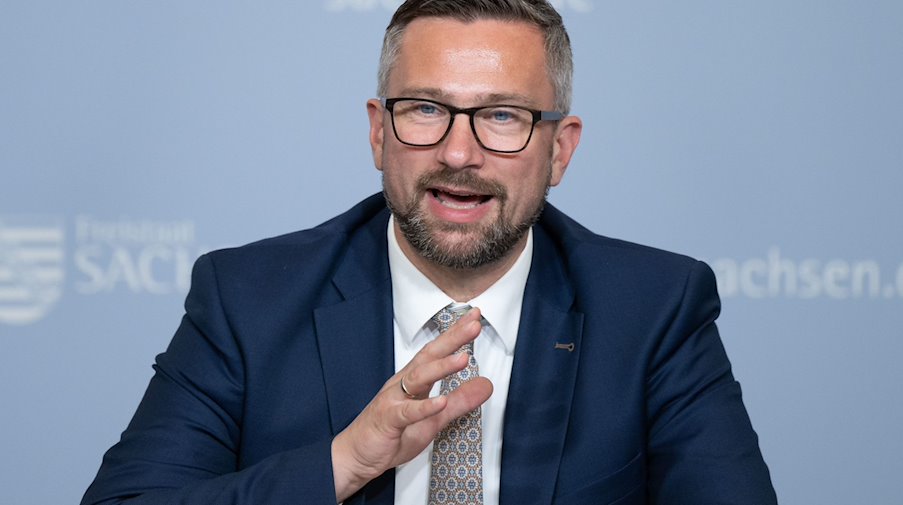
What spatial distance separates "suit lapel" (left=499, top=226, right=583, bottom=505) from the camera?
196cm

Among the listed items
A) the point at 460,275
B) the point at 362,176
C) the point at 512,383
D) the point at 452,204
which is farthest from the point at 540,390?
the point at 362,176

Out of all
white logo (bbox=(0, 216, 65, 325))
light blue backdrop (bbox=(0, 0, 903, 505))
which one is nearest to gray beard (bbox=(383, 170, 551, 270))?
light blue backdrop (bbox=(0, 0, 903, 505))

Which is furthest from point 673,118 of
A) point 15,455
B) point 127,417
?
point 15,455

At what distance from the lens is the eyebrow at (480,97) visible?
78.2 inches

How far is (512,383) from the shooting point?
203cm

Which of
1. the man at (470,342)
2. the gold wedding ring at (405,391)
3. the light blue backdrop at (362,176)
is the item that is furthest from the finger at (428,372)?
the light blue backdrop at (362,176)

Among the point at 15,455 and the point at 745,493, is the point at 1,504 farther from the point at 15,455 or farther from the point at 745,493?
the point at 745,493

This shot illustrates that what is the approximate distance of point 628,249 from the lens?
2.22m

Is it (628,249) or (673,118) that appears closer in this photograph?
(628,249)

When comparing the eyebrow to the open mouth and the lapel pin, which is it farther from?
the lapel pin

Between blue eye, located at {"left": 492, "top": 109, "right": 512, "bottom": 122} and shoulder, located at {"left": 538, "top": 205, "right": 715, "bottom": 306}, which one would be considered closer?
blue eye, located at {"left": 492, "top": 109, "right": 512, "bottom": 122}

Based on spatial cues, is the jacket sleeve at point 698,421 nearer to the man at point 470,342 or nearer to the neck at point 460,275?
the man at point 470,342

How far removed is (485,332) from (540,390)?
16 centimetres

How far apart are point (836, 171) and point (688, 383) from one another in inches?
52.0
